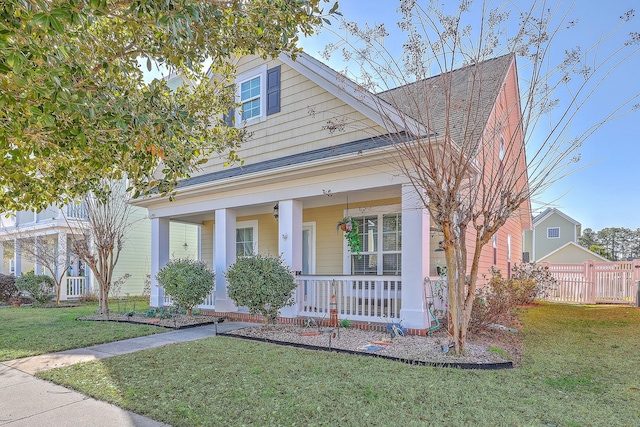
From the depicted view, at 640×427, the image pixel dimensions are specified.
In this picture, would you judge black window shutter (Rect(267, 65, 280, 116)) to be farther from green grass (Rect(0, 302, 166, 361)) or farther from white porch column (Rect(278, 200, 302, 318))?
green grass (Rect(0, 302, 166, 361))

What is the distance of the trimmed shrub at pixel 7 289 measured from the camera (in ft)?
51.3

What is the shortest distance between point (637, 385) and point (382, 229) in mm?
6057

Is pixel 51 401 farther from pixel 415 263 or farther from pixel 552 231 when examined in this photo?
pixel 552 231

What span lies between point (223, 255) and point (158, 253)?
3.02 metres

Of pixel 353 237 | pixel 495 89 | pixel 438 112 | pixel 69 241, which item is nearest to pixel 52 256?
pixel 69 241

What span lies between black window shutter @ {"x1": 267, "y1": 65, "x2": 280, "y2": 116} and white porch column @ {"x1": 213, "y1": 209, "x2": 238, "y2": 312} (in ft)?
9.83

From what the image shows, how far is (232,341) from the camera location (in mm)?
7094

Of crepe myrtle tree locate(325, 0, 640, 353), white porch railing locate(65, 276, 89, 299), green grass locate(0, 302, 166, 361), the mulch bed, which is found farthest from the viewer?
white porch railing locate(65, 276, 89, 299)

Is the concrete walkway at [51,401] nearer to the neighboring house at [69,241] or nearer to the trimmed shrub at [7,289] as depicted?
the neighboring house at [69,241]

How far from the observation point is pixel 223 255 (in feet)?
33.6

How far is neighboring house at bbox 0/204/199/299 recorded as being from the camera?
16578mm

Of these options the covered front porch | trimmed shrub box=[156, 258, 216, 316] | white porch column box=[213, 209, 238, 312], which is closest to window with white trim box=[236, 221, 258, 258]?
the covered front porch

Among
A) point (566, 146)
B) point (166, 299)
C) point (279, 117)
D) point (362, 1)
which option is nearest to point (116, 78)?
point (362, 1)

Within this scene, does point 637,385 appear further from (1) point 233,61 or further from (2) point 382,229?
(1) point 233,61
